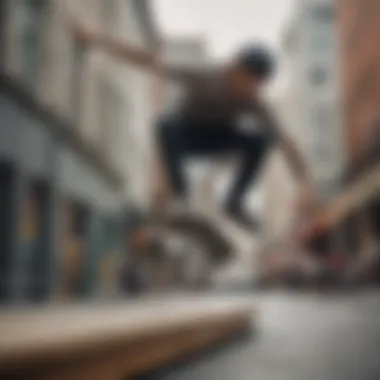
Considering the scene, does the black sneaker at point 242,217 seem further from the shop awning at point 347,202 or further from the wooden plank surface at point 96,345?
the wooden plank surface at point 96,345

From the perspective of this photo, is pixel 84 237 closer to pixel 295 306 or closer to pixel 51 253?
pixel 51 253

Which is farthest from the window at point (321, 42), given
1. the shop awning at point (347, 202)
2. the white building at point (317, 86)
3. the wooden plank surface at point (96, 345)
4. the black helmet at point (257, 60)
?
the wooden plank surface at point (96, 345)

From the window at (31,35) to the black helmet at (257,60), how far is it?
12.1 inches

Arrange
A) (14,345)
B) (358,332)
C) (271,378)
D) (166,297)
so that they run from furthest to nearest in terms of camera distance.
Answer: (166,297) < (358,332) < (271,378) < (14,345)

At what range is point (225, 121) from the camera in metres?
0.88

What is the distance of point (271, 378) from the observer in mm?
421

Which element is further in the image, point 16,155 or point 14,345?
point 16,155

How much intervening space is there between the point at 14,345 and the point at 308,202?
0.62 metres

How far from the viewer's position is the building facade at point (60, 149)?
0.82 m

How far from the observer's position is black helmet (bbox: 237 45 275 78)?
827 millimetres

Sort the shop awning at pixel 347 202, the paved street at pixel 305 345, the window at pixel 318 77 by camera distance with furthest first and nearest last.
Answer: the window at pixel 318 77 < the shop awning at pixel 347 202 < the paved street at pixel 305 345

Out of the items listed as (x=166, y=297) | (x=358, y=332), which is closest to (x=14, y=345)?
(x=358, y=332)

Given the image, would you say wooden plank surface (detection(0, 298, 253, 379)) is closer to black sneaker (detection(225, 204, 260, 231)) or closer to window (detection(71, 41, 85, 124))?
black sneaker (detection(225, 204, 260, 231))

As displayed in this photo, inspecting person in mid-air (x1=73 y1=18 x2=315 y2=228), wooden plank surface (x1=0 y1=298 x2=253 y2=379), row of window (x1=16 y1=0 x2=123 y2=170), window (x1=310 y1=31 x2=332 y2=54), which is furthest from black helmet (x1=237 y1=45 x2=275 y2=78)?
wooden plank surface (x1=0 y1=298 x2=253 y2=379)
